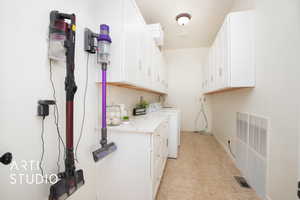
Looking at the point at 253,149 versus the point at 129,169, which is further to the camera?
the point at 253,149

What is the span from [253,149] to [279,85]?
34.7 inches

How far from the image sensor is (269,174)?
1.26m

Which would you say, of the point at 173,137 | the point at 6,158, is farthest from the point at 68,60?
the point at 173,137

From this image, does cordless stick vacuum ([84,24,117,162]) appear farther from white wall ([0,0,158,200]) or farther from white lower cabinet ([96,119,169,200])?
white wall ([0,0,158,200])

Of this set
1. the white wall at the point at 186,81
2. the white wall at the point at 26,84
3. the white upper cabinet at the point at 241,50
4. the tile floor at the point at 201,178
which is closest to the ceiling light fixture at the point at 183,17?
the white upper cabinet at the point at 241,50

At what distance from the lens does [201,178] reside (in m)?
1.73

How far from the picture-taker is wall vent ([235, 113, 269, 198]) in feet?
4.44

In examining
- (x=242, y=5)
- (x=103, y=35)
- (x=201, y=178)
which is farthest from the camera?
(x=242, y=5)

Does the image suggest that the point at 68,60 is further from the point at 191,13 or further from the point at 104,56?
the point at 191,13

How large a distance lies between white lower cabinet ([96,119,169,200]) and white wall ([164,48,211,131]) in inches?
128

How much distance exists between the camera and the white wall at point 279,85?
0.97 m

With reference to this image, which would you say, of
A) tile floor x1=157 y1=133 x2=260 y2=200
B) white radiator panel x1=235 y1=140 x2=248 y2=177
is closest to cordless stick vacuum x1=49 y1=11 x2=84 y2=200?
tile floor x1=157 y1=133 x2=260 y2=200

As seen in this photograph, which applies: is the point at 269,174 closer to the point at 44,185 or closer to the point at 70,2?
the point at 44,185

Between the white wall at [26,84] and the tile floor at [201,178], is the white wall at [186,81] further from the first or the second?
the white wall at [26,84]
